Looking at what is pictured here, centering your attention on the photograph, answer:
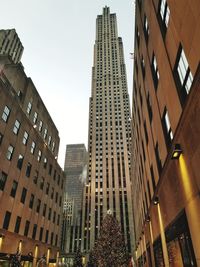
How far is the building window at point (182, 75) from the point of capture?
10.4 m

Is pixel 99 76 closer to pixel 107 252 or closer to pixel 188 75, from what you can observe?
pixel 107 252

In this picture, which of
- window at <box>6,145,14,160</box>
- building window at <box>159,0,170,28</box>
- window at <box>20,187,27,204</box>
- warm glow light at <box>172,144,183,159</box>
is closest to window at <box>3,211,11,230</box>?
window at <box>20,187,27,204</box>

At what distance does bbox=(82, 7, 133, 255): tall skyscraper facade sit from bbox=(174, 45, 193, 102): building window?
107m

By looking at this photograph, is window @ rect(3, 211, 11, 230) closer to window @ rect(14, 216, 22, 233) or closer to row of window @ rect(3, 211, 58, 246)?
row of window @ rect(3, 211, 58, 246)

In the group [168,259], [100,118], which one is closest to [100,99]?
[100,118]

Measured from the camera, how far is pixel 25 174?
3102cm

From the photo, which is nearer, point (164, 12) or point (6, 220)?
point (164, 12)

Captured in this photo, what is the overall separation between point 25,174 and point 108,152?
95921 mm

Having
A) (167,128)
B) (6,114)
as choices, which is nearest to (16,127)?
(6,114)

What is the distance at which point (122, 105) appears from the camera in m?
138

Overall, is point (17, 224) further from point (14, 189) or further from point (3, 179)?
point (3, 179)

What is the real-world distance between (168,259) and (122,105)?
12569cm

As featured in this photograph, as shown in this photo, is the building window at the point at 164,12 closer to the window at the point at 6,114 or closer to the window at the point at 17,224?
the window at the point at 6,114

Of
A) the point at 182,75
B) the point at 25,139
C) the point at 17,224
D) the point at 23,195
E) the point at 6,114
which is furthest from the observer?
the point at 25,139
